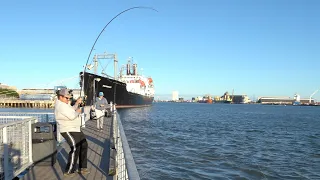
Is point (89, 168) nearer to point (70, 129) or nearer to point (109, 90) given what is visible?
point (70, 129)

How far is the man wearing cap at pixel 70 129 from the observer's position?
17.3 feet

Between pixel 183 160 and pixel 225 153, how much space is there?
2.97 meters

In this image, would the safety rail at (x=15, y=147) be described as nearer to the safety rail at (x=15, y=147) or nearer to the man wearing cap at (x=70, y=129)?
the safety rail at (x=15, y=147)

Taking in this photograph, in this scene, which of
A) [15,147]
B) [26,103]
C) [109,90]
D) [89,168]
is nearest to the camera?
[15,147]

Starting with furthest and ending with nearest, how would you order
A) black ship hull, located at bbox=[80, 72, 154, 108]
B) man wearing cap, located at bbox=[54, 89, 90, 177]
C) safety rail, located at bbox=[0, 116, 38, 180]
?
black ship hull, located at bbox=[80, 72, 154, 108] → man wearing cap, located at bbox=[54, 89, 90, 177] → safety rail, located at bbox=[0, 116, 38, 180]

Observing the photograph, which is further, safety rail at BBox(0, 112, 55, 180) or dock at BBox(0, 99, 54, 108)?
dock at BBox(0, 99, 54, 108)

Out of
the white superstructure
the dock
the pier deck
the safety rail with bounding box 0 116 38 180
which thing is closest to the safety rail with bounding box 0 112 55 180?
the safety rail with bounding box 0 116 38 180

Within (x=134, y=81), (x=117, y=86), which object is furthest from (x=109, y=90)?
(x=134, y=81)

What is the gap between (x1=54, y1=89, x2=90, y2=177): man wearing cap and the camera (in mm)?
5273

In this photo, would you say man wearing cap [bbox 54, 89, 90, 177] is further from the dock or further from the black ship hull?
the dock

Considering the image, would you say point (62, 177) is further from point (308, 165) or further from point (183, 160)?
point (308, 165)

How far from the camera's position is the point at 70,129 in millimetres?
5449

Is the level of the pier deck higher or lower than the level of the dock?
lower

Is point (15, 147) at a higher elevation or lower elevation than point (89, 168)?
higher
